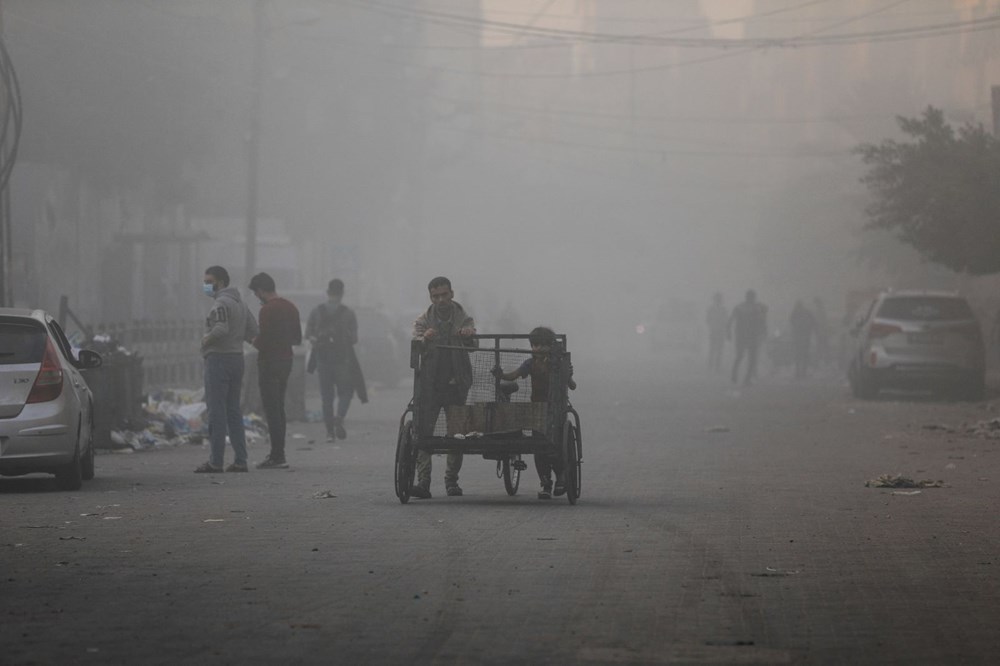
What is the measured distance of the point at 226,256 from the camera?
164 ft

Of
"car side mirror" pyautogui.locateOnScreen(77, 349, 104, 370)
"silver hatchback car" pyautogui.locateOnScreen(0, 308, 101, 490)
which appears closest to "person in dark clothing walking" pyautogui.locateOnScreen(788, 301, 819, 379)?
"car side mirror" pyautogui.locateOnScreen(77, 349, 104, 370)

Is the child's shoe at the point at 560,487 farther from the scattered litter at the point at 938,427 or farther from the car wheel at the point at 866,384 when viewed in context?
the car wheel at the point at 866,384

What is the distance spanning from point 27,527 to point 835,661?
6.18 meters

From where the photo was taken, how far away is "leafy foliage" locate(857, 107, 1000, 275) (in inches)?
1079

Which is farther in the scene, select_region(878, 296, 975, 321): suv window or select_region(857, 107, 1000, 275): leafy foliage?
select_region(878, 296, 975, 321): suv window

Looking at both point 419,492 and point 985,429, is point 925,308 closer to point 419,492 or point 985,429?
point 985,429

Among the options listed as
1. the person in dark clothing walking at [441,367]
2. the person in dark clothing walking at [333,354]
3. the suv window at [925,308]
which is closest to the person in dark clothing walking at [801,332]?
Result: the suv window at [925,308]

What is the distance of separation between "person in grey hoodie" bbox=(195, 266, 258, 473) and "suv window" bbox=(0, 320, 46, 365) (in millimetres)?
2065

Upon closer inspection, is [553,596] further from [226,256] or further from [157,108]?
→ [226,256]

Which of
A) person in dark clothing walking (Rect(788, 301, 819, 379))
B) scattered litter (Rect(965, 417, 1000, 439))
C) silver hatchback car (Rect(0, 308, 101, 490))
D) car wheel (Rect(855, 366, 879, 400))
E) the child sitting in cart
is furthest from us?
person in dark clothing walking (Rect(788, 301, 819, 379))

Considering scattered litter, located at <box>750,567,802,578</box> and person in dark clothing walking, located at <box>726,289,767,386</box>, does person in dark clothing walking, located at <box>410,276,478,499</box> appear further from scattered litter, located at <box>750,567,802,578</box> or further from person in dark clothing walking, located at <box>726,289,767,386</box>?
person in dark clothing walking, located at <box>726,289,767,386</box>

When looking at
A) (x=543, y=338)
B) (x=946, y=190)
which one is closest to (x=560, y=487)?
(x=543, y=338)

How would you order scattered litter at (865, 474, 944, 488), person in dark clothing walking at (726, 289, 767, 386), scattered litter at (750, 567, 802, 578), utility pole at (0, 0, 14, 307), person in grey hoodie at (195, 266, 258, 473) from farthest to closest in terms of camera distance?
person in dark clothing walking at (726, 289, 767, 386)
utility pole at (0, 0, 14, 307)
person in grey hoodie at (195, 266, 258, 473)
scattered litter at (865, 474, 944, 488)
scattered litter at (750, 567, 802, 578)

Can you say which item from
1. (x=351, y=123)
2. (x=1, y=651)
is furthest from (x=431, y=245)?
(x=1, y=651)
